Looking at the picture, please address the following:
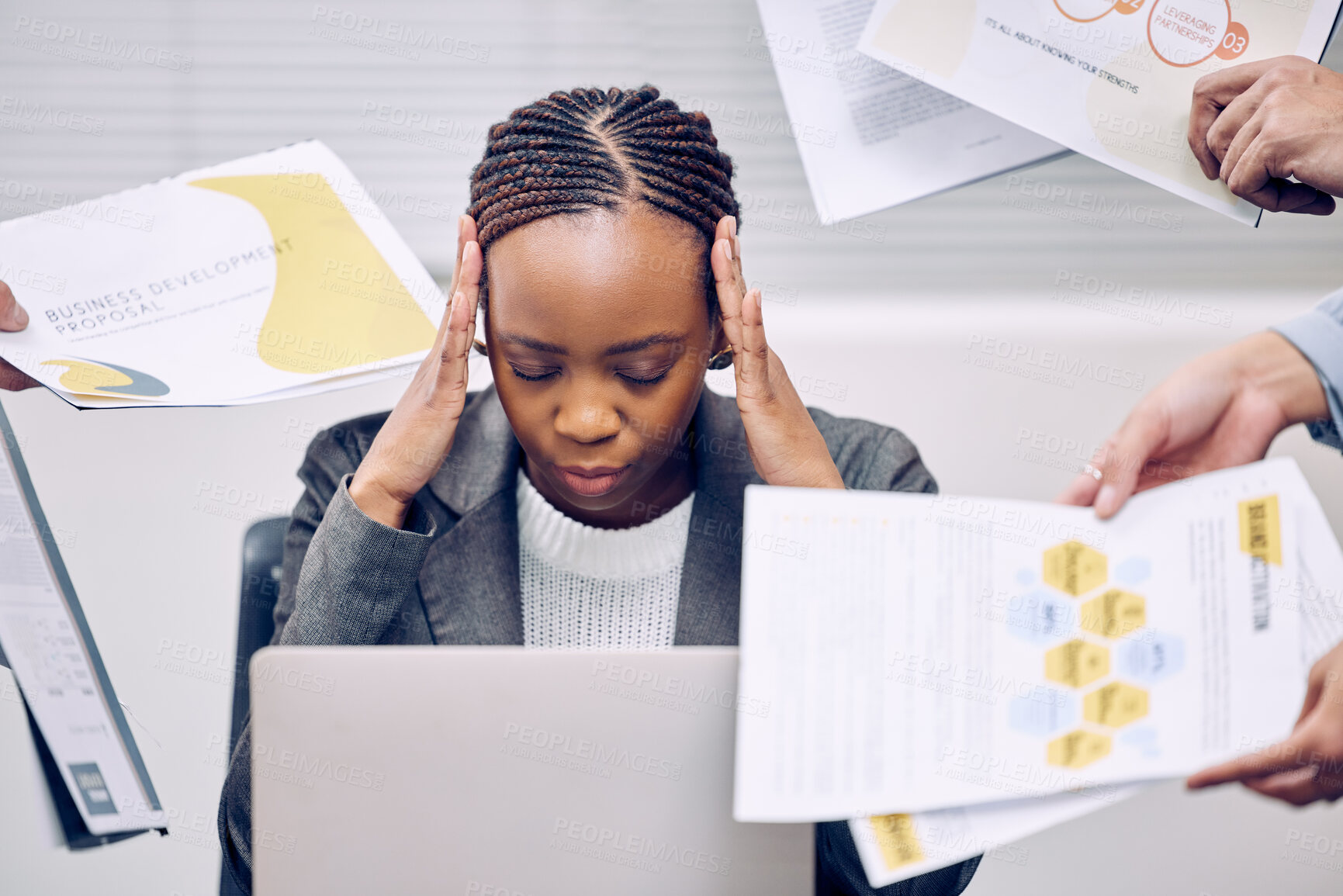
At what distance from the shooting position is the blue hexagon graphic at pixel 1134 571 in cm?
59

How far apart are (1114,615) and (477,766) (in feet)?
1.24

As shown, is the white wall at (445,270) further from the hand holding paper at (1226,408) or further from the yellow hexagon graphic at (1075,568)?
the yellow hexagon graphic at (1075,568)

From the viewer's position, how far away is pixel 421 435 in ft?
3.29

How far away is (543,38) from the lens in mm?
1785

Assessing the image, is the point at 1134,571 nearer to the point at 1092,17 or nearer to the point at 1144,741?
the point at 1144,741

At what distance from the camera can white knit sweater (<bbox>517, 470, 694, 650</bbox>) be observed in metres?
1.14

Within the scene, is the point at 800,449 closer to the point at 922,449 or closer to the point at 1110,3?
the point at 1110,3

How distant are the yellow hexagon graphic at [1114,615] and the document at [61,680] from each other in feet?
2.44

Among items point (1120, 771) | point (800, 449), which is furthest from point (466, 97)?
point (1120, 771)

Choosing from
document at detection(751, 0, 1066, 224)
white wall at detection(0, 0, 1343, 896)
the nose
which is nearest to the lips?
the nose

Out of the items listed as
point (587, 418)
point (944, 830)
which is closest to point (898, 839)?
point (944, 830)

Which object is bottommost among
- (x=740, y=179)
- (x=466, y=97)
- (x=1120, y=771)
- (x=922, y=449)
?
(x=922, y=449)

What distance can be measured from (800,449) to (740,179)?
3.04 ft

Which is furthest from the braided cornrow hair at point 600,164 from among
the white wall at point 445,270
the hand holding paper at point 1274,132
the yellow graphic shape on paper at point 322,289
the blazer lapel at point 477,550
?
the white wall at point 445,270
